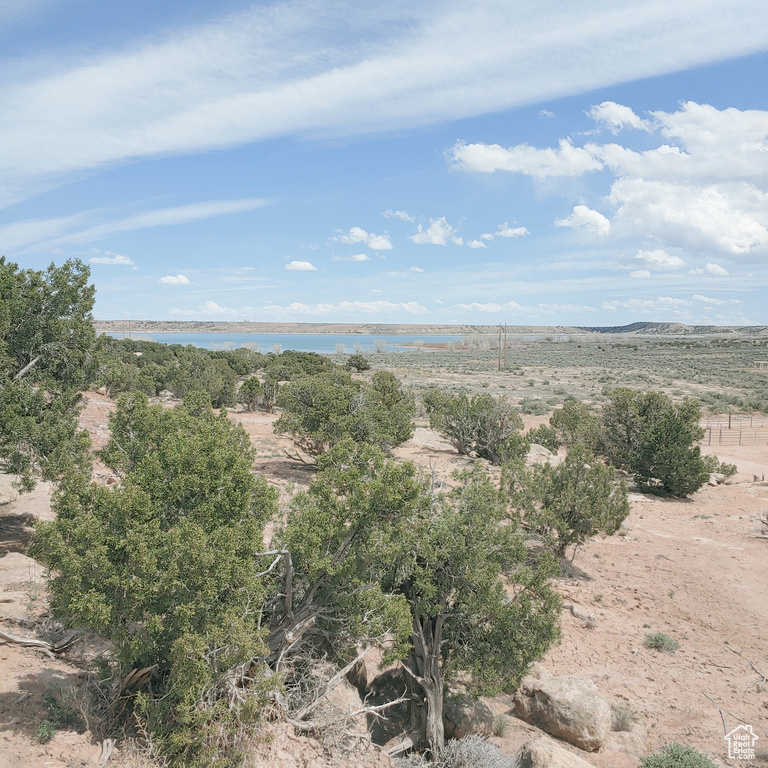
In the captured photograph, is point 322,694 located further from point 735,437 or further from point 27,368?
point 735,437

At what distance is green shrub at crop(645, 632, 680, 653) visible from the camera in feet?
33.7

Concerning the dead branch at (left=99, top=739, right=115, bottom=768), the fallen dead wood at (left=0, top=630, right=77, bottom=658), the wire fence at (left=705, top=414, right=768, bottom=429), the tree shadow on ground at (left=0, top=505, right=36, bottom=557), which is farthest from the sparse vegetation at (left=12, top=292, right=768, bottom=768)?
the wire fence at (left=705, top=414, right=768, bottom=429)

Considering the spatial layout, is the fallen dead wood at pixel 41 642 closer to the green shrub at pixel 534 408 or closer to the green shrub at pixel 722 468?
the green shrub at pixel 722 468

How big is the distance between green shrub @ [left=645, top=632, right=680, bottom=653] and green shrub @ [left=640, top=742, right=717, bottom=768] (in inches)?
118

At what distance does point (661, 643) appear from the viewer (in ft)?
33.8

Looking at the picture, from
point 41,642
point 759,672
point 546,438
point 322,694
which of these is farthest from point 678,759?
point 546,438

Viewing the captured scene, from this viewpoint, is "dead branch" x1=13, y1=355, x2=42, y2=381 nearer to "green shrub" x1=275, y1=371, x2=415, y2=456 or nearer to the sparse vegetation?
the sparse vegetation

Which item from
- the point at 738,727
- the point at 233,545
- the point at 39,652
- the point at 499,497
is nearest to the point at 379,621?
the point at 233,545

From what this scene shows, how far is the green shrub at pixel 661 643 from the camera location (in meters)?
10.3

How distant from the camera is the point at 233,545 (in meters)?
5.54

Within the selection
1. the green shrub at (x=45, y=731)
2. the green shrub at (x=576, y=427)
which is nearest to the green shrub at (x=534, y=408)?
the green shrub at (x=576, y=427)

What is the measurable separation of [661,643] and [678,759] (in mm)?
3496

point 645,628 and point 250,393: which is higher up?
point 250,393

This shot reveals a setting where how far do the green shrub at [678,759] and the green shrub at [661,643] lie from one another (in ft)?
9.79
